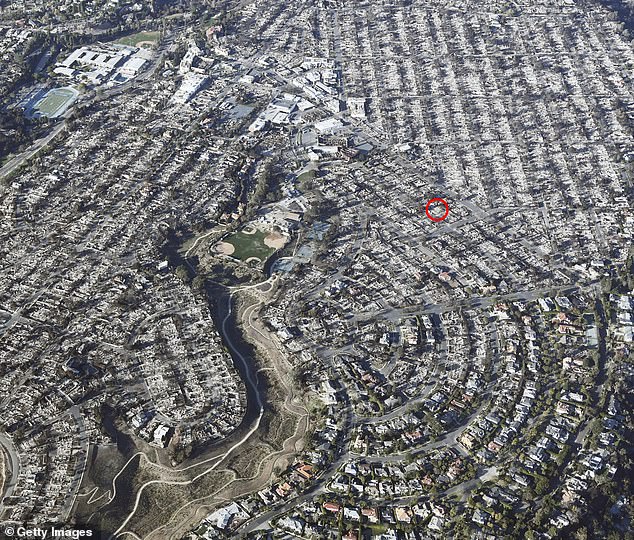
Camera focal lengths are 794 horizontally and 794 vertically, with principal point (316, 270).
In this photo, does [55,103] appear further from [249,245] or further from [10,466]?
[10,466]

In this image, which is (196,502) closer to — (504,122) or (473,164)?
(473,164)

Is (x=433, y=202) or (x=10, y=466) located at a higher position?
(x=10, y=466)

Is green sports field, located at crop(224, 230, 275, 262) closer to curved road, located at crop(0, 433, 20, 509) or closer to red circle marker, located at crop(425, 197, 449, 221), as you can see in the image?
red circle marker, located at crop(425, 197, 449, 221)

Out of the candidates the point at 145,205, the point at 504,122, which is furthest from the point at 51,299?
the point at 504,122
